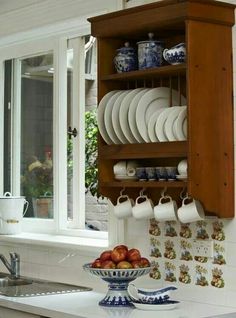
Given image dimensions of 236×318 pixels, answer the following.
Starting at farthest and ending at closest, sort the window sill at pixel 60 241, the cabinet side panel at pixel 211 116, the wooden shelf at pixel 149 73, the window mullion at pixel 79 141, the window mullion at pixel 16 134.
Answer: the window mullion at pixel 16 134
the window mullion at pixel 79 141
the window sill at pixel 60 241
the wooden shelf at pixel 149 73
the cabinet side panel at pixel 211 116

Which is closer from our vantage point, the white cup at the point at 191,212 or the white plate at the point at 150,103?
the white cup at the point at 191,212

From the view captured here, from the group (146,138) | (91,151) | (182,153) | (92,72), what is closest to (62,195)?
(91,151)

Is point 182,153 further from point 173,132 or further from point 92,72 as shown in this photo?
point 92,72

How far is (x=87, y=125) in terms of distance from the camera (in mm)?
4363

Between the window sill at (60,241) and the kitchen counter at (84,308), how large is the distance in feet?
1.08

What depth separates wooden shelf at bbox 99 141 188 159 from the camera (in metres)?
3.15

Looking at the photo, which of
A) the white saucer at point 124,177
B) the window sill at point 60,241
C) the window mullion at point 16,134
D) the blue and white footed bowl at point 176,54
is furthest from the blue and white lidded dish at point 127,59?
the window mullion at point 16,134

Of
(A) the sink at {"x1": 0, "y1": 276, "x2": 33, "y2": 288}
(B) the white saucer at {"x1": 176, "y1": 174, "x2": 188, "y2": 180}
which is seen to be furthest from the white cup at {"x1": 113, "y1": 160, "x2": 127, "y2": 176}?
(A) the sink at {"x1": 0, "y1": 276, "x2": 33, "y2": 288}

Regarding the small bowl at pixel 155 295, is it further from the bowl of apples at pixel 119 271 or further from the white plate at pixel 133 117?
the white plate at pixel 133 117

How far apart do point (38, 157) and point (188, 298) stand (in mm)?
1641

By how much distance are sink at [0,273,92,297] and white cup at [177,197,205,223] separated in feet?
2.77

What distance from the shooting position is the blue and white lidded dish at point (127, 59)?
11.4ft

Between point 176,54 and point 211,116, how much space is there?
1.02ft

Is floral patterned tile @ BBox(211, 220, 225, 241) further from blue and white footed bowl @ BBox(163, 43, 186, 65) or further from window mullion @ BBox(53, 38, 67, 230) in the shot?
window mullion @ BBox(53, 38, 67, 230)
